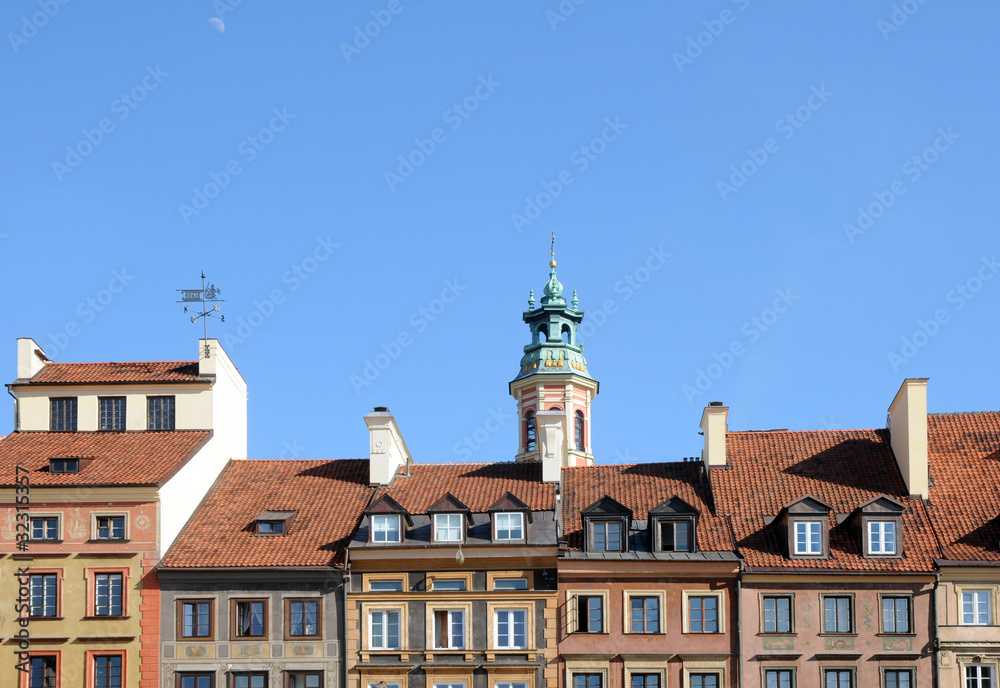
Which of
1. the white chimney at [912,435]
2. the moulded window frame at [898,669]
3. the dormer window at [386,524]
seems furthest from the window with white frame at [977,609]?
the dormer window at [386,524]

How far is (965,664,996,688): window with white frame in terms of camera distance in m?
63.4

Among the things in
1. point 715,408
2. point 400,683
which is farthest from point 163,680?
point 715,408

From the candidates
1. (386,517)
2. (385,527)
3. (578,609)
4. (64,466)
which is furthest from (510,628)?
(64,466)

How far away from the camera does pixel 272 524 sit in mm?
68500

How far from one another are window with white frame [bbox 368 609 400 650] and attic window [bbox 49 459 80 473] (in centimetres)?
1322

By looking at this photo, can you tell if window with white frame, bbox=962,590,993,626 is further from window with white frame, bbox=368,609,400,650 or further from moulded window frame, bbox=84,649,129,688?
moulded window frame, bbox=84,649,129,688

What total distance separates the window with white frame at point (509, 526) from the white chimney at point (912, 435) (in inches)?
594

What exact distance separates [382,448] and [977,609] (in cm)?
2397

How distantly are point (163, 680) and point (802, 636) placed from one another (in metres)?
23.1

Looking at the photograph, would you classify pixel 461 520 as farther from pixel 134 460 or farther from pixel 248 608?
pixel 134 460

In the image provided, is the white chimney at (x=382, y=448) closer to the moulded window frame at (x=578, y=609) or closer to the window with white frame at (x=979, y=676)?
the moulded window frame at (x=578, y=609)

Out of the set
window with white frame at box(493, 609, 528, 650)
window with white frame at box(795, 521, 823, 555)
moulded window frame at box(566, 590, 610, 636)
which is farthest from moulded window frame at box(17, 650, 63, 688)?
window with white frame at box(795, 521, 823, 555)

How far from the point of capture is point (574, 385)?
114m

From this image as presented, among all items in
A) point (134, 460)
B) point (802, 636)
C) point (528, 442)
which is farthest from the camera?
point (528, 442)
